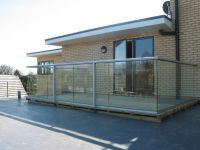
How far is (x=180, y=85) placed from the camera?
9.11 m

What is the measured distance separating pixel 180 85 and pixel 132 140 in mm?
4360

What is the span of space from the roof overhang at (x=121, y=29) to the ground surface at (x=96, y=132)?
3218 mm

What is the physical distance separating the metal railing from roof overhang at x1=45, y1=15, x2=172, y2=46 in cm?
168

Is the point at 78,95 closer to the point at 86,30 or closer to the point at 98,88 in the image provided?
the point at 98,88

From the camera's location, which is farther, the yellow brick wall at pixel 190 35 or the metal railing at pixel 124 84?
the yellow brick wall at pixel 190 35

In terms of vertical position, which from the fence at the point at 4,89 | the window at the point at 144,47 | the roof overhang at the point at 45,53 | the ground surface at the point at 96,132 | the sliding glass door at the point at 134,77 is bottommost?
the ground surface at the point at 96,132

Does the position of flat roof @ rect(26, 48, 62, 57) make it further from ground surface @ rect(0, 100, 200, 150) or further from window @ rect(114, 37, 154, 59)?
ground surface @ rect(0, 100, 200, 150)

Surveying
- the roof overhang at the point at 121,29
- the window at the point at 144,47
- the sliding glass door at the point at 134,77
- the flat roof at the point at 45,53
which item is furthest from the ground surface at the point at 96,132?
the flat roof at the point at 45,53

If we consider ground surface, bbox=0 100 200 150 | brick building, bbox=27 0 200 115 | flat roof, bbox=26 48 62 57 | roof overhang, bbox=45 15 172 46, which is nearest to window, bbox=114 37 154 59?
brick building, bbox=27 0 200 115

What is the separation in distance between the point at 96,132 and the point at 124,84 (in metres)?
2.69

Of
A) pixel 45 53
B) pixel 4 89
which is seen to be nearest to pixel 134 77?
pixel 45 53

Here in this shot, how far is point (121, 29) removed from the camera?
10.3m

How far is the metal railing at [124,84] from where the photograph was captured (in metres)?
7.41

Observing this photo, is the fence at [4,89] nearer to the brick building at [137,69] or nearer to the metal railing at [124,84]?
the brick building at [137,69]
